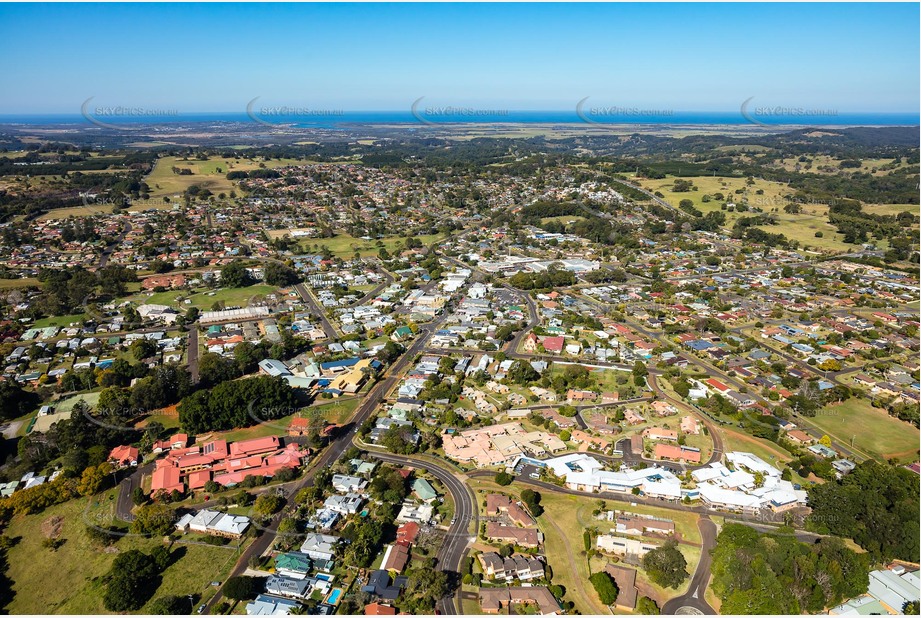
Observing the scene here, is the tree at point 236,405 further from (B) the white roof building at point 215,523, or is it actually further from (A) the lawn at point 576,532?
(A) the lawn at point 576,532

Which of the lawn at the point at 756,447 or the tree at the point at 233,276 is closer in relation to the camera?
the lawn at the point at 756,447

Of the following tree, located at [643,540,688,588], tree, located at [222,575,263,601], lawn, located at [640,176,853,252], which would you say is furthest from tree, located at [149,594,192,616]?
lawn, located at [640,176,853,252]

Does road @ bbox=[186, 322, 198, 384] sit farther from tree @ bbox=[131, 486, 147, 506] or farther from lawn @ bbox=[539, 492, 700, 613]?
lawn @ bbox=[539, 492, 700, 613]

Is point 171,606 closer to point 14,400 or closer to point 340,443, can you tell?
point 340,443

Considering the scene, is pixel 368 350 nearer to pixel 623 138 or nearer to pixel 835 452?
pixel 835 452

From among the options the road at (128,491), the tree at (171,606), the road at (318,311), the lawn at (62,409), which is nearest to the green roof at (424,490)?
the tree at (171,606)

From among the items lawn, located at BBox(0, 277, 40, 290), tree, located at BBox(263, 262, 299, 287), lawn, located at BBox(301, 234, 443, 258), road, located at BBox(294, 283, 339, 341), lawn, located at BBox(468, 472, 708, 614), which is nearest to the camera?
lawn, located at BBox(468, 472, 708, 614)

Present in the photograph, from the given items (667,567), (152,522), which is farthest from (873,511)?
(152,522)
